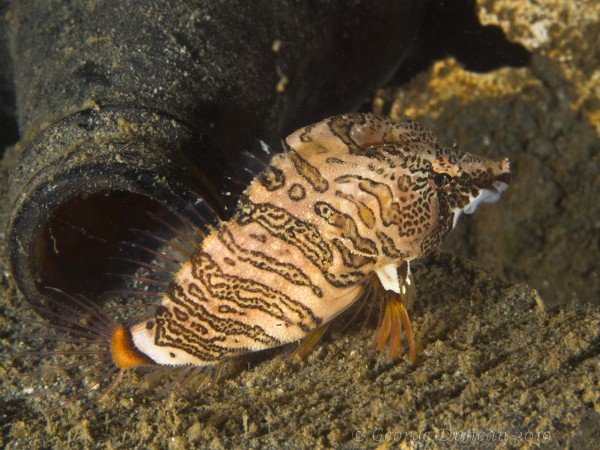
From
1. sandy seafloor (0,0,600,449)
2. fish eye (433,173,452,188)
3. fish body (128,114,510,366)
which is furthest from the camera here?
fish eye (433,173,452,188)

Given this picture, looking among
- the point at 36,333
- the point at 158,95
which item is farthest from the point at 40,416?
the point at 158,95

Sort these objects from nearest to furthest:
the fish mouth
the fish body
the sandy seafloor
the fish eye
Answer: the sandy seafloor
the fish body
the fish eye
the fish mouth

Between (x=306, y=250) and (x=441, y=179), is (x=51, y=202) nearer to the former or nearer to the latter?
(x=306, y=250)

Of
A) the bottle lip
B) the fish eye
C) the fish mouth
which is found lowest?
the bottle lip

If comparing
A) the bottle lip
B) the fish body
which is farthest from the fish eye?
the bottle lip

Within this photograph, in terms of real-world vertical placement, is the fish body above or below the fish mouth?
below

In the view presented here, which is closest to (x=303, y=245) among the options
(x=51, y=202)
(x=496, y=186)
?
(x=496, y=186)

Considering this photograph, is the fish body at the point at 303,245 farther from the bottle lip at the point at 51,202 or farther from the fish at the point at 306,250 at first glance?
the bottle lip at the point at 51,202

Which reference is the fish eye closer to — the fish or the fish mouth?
the fish
